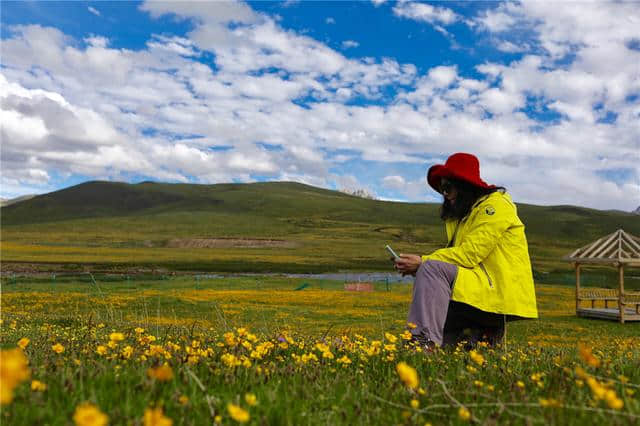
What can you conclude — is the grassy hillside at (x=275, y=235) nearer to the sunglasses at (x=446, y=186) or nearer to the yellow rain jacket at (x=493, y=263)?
the sunglasses at (x=446, y=186)

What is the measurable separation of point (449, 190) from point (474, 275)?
1162mm

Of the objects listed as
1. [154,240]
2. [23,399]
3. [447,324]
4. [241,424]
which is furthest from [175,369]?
[154,240]

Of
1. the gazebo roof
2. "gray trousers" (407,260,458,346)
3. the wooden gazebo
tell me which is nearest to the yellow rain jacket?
"gray trousers" (407,260,458,346)

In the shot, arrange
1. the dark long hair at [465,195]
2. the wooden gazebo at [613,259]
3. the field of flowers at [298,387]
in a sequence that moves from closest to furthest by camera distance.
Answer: the field of flowers at [298,387] < the dark long hair at [465,195] < the wooden gazebo at [613,259]

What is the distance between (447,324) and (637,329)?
1836cm

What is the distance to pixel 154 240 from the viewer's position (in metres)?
116

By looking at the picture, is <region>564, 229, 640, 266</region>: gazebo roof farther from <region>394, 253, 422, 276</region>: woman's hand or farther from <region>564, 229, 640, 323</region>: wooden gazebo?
<region>394, 253, 422, 276</region>: woman's hand

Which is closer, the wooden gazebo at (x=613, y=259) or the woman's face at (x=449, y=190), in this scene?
the woman's face at (x=449, y=190)

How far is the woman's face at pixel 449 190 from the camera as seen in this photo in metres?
6.18

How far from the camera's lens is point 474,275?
216 inches

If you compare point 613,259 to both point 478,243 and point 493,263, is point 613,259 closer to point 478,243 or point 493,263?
point 493,263

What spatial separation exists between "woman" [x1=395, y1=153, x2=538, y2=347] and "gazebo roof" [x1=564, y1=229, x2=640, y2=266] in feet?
68.7

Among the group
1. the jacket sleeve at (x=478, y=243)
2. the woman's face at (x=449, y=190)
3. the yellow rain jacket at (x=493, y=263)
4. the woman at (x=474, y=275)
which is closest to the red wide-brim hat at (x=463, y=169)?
the woman at (x=474, y=275)

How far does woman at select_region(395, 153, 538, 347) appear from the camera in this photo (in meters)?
5.23
